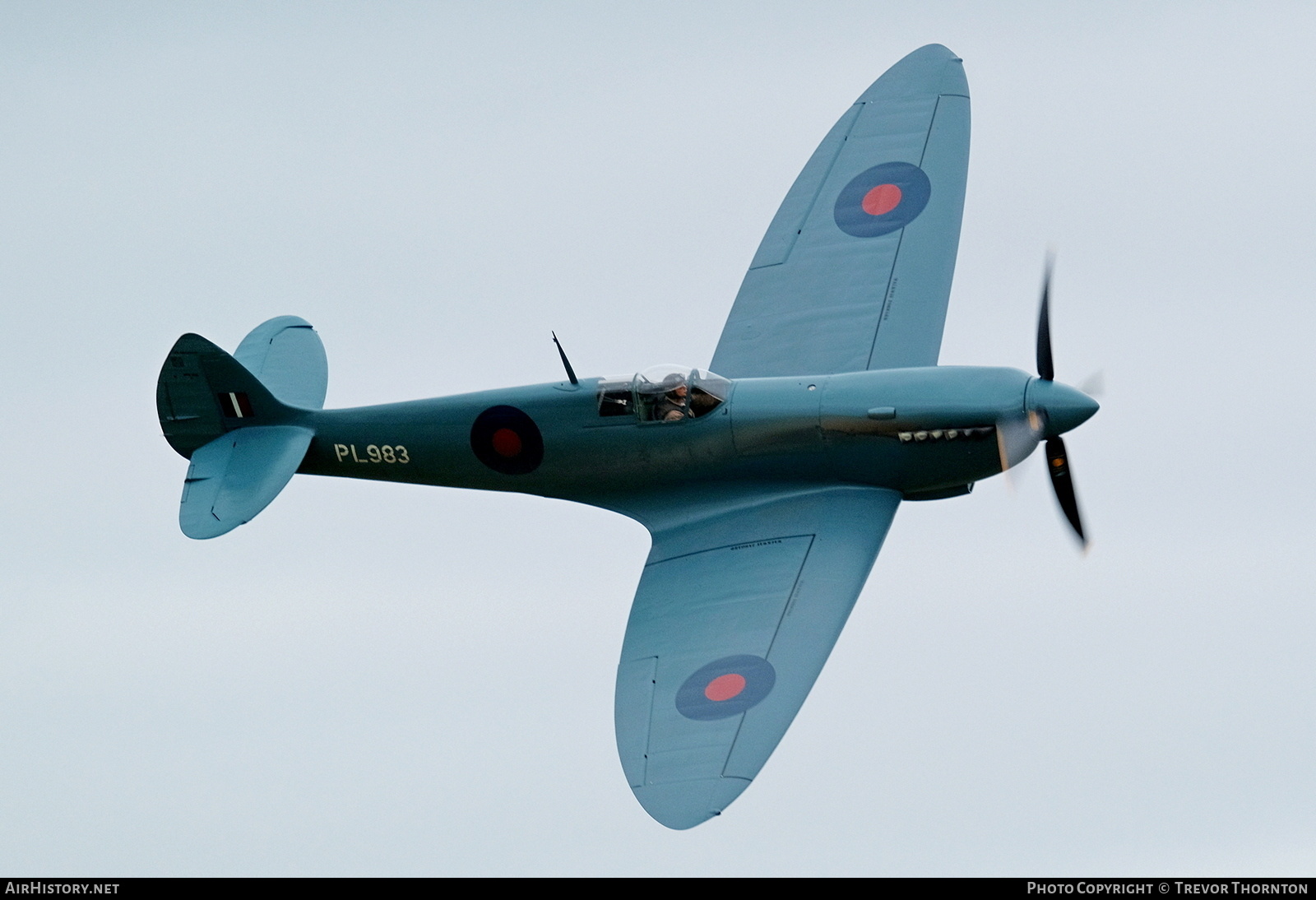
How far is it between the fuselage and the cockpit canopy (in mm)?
65

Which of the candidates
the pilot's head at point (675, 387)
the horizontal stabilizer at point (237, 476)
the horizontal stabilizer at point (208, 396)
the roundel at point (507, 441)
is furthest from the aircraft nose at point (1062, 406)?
the horizontal stabilizer at point (208, 396)

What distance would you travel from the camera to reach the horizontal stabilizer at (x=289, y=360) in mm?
20750

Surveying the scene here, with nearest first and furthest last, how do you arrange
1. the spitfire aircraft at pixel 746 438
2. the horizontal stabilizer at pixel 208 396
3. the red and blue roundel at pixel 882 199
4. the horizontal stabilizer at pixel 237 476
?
1. the spitfire aircraft at pixel 746 438
2. the horizontal stabilizer at pixel 237 476
3. the horizontal stabilizer at pixel 208 396
4. the red and blue roundel at pixel 882 199

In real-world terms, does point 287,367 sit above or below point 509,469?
above

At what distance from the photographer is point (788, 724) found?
17.2 metres

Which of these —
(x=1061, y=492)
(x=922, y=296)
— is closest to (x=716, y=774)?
(x=1061, y=492)

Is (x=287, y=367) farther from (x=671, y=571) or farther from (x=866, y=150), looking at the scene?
(x=866, y=150)

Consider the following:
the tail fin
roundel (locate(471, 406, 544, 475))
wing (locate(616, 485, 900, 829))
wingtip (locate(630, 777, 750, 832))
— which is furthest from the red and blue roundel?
wingtip (locate(630, 777, 750, 832))

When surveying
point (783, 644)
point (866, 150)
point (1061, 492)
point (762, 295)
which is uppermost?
point (866, 150)

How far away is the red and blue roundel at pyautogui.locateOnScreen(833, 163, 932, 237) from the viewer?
69.1 ft

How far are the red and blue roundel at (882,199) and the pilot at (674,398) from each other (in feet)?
9.70

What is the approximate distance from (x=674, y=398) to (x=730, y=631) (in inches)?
90.3

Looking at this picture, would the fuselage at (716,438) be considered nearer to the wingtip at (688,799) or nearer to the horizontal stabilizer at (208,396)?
the horizontal stabilizer at (208,396)

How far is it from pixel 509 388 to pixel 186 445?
10.6 feet
